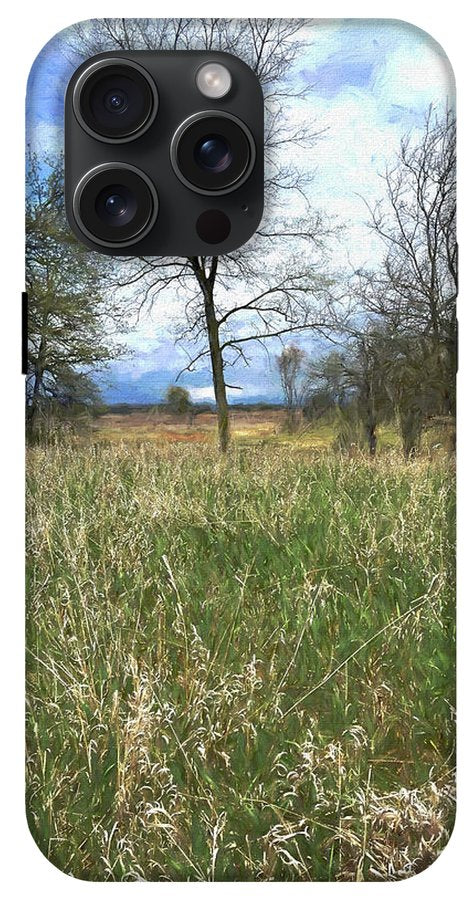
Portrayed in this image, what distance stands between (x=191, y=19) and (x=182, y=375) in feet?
3.81

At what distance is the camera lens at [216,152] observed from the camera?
3709 millimetres

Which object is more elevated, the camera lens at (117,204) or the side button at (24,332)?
the camera lens at (117,204)

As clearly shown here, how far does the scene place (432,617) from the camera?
12.5ft

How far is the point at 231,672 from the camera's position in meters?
3.74

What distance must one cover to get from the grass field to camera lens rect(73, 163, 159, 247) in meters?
0.66

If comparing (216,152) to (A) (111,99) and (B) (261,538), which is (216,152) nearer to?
(A) (111,99)

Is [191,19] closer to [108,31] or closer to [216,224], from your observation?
[108,31]

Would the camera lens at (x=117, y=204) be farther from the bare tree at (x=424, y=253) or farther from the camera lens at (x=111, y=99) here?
the bare tree at (x=424, y=253)

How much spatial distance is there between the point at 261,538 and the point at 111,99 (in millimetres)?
1517

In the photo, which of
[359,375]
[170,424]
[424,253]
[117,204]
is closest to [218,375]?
[170,424]

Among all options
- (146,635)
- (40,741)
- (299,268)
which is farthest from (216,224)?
(40,741)

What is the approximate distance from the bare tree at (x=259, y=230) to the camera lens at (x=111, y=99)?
0.30 ft

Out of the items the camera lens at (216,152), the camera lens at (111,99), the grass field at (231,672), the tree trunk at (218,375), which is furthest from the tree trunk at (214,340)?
the camera lens at (111,99)

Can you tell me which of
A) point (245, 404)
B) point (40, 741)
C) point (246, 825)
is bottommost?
point (246, 825)
